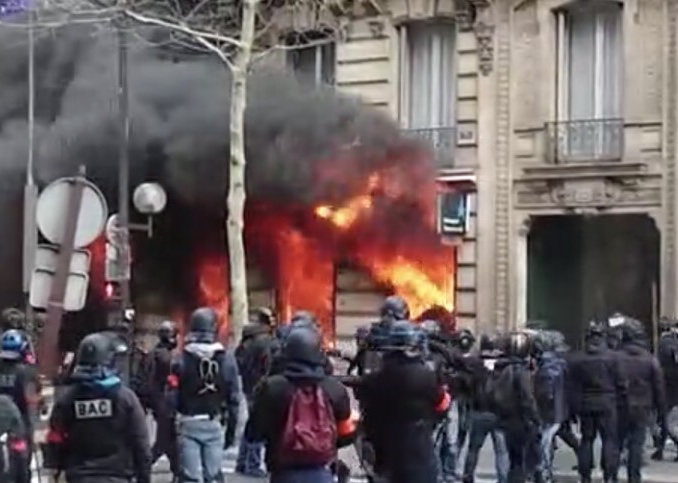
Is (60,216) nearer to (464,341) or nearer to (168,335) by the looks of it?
(168,335)

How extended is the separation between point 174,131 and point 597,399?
15.9 meters

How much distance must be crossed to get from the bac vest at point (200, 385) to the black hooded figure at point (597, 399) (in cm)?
391

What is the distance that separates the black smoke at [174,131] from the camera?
87.8ft

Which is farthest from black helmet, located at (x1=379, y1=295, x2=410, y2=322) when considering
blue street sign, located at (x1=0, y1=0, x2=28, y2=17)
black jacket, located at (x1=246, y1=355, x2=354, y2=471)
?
blue street sign, located at (x1=0, y1=0, x2=28, y2=17)

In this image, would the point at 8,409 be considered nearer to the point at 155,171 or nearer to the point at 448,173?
the point at 448,173

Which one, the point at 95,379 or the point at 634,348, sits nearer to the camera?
the point at 95,379

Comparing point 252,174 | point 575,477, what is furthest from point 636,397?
point 252,174

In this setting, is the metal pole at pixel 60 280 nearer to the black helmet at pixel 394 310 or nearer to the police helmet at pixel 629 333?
the black helmet at pixel 394 310

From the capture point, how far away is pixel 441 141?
25812 mm

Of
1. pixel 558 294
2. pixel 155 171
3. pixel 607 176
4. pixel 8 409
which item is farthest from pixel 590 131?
pixel 8 409

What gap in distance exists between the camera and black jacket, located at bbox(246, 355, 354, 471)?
8.38 metres

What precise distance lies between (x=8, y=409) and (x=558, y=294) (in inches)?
627

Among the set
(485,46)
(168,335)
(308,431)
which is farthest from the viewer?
(485,46)

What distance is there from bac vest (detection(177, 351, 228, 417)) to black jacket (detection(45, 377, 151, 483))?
3313 millimetres
